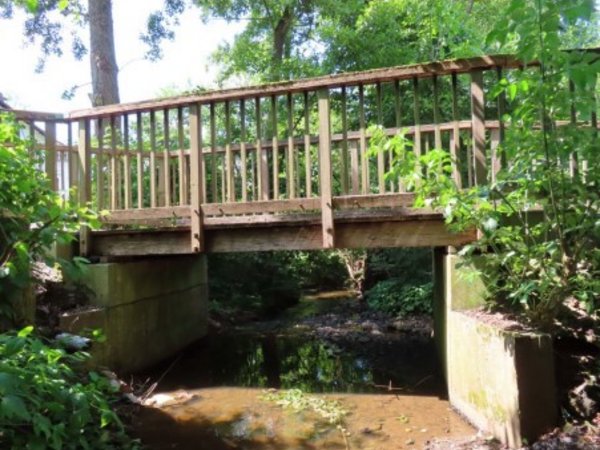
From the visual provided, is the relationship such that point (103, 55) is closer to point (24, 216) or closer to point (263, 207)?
point (263, 207)

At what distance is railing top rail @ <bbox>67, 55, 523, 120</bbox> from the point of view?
4520mm

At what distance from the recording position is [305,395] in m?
5.32

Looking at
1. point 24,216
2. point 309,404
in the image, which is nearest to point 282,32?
point 309,404

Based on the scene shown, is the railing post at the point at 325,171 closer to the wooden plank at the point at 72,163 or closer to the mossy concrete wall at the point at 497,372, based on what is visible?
the mossy concrete wall at the point at 497,372

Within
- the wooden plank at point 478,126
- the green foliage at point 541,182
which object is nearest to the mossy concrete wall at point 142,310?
the green foliage at point 541,182

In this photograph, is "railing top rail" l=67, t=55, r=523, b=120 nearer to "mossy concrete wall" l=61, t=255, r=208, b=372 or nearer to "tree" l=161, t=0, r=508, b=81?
"mossy concrete wall" l=61, t=255, r=208, b=372

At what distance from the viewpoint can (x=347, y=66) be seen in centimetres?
1109

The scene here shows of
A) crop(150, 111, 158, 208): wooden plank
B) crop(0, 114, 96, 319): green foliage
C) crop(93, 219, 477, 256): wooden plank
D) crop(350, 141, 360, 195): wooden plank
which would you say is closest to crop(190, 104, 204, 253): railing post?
crop(93, 219, 477, 256): wooden plank

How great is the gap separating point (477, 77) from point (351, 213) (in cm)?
162

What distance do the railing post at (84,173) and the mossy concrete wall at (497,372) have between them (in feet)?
12.6

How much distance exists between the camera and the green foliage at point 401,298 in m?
9.51

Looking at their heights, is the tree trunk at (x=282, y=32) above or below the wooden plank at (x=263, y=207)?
above

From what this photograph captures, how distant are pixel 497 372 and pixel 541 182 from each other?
131cm

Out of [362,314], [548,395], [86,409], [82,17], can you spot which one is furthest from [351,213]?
[82,17]
